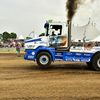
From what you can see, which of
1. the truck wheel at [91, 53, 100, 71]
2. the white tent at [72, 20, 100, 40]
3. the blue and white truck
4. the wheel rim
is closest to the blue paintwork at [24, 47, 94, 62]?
the blue and white truck

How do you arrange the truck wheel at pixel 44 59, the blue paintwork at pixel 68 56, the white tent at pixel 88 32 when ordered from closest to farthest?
the truck wheel at pixel 44 59, the blue paintwork at pixel 68 56, the white tent at pixel 88 32

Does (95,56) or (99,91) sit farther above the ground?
(95,56)

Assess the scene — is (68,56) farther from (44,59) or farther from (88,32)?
(88,32)

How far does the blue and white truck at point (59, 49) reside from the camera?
312 inches

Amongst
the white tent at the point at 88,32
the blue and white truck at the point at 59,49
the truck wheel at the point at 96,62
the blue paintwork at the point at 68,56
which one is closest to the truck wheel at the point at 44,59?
the blue and white truck at the point at 59,49

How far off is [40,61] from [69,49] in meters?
1.79

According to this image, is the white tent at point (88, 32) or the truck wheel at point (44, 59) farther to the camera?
the white tent at point (88, 32)

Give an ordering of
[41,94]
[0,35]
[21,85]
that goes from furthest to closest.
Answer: [0,35]
[21,85]
[41,94]

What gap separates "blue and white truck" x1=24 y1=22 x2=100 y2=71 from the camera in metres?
7.93

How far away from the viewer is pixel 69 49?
8.06m

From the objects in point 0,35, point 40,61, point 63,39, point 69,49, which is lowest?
point 40,61

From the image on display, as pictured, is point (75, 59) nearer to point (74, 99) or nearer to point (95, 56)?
point (95, 56)

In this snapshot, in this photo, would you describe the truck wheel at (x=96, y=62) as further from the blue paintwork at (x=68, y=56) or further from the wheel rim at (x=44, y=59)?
the wheel rim at (x=44, y=59)

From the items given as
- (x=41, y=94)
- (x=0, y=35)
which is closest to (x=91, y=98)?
(x=41, y=94)
